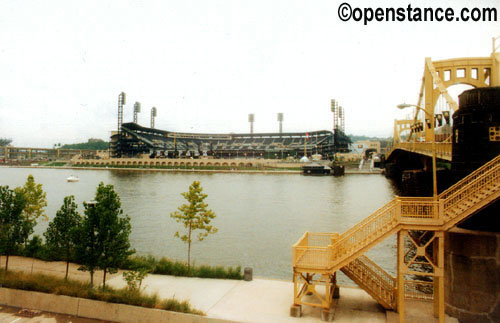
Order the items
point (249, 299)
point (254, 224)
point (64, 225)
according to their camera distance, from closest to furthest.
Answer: point (249, 299)
point (64, 225)
point (254, 224)

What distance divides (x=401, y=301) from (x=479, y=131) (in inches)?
317

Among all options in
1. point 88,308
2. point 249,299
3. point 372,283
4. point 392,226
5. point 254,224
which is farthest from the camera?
point 254,224

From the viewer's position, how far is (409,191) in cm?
5444

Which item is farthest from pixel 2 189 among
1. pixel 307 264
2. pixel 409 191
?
pixel 409 191

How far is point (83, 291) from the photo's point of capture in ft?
50.6

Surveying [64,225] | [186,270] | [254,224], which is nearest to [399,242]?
[186,270]

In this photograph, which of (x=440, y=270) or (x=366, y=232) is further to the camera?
(x=366, y=232)

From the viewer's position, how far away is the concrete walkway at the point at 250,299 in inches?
548

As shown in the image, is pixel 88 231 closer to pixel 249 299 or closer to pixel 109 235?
pixel 109 235

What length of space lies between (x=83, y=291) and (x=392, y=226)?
13.7 meters

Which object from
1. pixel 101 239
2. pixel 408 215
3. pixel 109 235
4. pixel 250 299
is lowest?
pixel 250 299

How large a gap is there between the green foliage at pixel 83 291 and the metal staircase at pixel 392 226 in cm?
519

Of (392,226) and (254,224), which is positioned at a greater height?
(392,226)

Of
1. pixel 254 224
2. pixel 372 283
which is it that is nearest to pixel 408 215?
pixel 372 283
